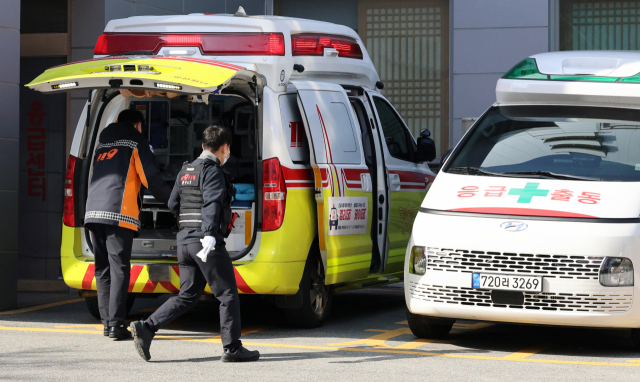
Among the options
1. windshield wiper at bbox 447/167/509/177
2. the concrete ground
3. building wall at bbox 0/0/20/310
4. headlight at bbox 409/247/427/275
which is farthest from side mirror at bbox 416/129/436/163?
building wall at bbox 0/0/20/310

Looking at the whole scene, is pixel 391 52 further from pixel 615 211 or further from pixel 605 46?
pixel 615 211

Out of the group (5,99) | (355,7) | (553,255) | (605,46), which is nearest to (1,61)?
(5,99)

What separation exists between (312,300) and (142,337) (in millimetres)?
2067

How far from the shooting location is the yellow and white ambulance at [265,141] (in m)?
7.87

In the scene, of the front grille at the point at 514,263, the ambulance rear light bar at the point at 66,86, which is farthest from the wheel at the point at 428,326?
the ambulance rear light bar at the point at 66,86

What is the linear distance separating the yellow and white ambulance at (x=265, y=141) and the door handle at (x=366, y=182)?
12 millimetres

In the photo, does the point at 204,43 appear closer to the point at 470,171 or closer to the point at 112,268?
the point at 112,268

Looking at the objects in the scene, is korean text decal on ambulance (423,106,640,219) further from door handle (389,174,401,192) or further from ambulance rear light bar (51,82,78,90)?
ambulance rear light bar (51,82,78,90)

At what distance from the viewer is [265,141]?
800cm

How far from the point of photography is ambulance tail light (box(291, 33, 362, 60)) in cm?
857

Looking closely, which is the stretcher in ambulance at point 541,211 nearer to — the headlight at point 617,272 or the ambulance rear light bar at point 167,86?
the headlight at point 617,272

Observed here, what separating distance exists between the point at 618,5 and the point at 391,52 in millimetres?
3315

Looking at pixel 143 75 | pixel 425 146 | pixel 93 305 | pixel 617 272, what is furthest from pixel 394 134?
pixel 617 272

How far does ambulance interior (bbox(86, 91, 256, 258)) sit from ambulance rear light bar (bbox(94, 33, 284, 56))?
1.58 feet
